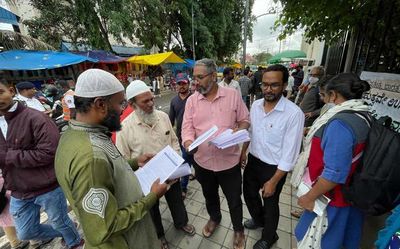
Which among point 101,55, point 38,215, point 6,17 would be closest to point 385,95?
point 38,215

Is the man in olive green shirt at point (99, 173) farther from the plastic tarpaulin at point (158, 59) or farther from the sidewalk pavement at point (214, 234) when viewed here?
the plastic tarpaulin at point (158, 59)

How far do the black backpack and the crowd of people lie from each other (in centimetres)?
6

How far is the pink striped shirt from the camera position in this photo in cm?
207

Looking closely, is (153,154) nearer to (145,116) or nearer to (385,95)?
(145,116)

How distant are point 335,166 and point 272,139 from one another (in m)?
0.60

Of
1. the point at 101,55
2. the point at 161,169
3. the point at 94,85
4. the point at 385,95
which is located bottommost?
the point at 161,169

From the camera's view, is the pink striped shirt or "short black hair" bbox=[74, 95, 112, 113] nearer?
"short black hair" bbox=[74, 95, 112, 113]

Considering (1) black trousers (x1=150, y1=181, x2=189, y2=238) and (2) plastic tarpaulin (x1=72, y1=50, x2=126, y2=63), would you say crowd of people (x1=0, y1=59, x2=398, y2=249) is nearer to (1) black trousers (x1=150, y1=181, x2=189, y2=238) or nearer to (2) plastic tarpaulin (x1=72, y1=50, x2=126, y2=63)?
(1) black trousers (x1=150, y1=181, x2=189, y2=238)

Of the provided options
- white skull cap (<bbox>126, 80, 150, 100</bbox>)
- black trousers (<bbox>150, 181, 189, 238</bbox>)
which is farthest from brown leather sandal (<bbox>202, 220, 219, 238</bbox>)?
white skull cap (<bbox>126, 80, 150, 100</bbox>)

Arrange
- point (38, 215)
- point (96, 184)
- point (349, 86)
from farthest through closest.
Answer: point (38, 215) < point (349, 86) < point (96, 184)

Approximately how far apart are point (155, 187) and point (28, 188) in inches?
59.7

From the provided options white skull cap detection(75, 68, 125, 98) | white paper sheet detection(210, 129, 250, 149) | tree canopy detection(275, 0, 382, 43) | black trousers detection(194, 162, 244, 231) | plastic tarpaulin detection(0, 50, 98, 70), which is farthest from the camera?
plastic tarpaulin detection(0, 50, 98, 70)

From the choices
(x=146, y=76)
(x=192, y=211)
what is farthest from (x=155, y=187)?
(x=146, y=76)

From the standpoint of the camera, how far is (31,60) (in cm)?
866
